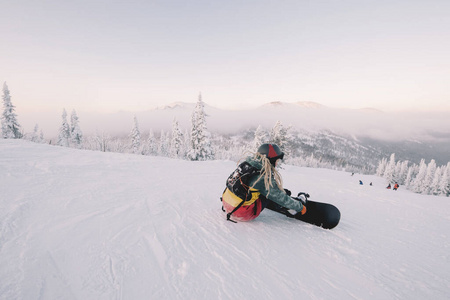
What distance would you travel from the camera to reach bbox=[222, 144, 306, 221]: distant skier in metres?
3.19

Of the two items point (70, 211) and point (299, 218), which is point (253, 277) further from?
point (70, 211)

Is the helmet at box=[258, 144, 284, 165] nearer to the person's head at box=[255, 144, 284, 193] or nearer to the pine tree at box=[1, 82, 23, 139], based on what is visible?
the person's head at box=[255, 144, 284, 193]

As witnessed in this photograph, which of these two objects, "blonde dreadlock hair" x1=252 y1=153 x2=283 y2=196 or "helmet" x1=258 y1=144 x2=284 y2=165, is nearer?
"blonde dreadlock hair" x1=252 y1=153 x2=283 y2=196

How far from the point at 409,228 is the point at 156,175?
7285 mm

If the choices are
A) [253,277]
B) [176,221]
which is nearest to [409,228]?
[253,277]

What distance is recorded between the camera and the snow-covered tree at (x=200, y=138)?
3114cm

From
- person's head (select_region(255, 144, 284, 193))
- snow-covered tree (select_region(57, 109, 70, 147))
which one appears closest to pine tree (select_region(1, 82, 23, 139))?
snow-covered tree (select_region(57, 109, 70, 147))

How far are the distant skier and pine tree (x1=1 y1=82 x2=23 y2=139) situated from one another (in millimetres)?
43620

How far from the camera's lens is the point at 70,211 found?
10.6 ft

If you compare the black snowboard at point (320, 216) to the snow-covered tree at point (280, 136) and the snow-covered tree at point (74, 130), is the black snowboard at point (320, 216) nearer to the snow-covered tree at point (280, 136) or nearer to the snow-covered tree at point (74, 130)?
the snow-covered tree at point (280, 136)

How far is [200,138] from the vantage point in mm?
31375

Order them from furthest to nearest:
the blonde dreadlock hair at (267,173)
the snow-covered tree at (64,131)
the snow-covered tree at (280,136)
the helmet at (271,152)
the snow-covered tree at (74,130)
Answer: the snow-covered tree at (74,130) < the snow-covered tree at (64,131) < the snow-covered tree at (280,136) < the helmet at (271,152) < the blonde dreadlock hair at (267,173)

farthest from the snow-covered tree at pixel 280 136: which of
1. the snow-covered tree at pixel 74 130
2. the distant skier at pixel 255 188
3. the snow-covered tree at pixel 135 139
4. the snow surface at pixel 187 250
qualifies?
the snow-covered tree at pixel 74 130

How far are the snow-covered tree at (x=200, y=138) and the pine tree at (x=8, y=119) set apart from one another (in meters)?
29.3
